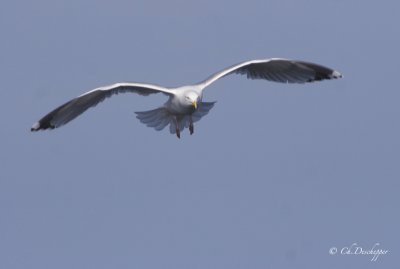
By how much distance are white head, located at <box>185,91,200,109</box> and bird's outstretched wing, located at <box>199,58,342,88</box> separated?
1434 millimetres

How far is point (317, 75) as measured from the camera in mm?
16391

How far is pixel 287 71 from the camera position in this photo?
53.4ft

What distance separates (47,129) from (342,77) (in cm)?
433

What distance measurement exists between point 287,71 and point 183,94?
225 cm

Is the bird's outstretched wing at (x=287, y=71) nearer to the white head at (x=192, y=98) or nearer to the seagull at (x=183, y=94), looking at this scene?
the seagull at (x=183, y=94)

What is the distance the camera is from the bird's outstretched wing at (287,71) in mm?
16031

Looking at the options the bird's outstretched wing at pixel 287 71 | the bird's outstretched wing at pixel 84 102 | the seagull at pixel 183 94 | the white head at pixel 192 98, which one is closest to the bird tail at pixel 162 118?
the seagull at pixel 183 94

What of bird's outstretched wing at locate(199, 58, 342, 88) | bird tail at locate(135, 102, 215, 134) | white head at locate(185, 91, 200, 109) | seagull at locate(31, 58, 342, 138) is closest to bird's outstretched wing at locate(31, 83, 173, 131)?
seagull at locate(31, 58, 342, 138)

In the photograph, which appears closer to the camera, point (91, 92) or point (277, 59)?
point (91, 92)

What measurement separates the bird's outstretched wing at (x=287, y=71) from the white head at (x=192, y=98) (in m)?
1.43

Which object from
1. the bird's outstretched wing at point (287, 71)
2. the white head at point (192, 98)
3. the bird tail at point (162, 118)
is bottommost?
the bird tail at point (162, 118)

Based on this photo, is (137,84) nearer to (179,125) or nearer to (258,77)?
(179,125)

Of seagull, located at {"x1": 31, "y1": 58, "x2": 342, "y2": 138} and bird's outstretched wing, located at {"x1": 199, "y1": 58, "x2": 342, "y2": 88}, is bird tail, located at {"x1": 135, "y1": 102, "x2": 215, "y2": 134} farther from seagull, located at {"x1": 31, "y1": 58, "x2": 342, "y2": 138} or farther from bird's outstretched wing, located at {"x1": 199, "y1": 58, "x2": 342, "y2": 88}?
bird's outstretched wing, located at {"x1": 199, "y1": 58, "x2": 342, "y2": 88}

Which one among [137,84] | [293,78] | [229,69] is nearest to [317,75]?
[293,78]
